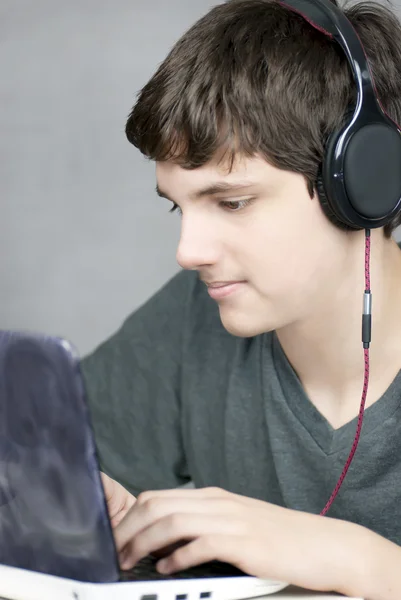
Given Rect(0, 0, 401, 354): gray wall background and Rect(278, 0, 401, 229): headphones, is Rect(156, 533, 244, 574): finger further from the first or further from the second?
Rect(0, 0, 401, 354): gray wall background

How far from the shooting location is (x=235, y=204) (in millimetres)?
1044

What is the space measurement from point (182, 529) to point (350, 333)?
0.47 meters

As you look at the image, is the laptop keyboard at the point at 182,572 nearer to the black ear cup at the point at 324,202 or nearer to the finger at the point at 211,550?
the finger at the point at 211,550

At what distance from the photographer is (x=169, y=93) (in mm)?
1059

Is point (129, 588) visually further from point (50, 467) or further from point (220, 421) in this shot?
point (220, 421)

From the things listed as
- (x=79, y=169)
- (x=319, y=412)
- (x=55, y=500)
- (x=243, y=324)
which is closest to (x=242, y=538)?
(x=55, y=500)

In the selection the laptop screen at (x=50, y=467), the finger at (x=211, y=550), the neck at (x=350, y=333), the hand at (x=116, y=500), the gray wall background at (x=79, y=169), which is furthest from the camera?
the gray wall background at (x=79, y=169)

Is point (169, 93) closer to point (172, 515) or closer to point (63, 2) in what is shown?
point (172, 515)

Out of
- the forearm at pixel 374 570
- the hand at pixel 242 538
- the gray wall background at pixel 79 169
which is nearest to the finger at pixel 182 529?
the hand at pixel 242 538

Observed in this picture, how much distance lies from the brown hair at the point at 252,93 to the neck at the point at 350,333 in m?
0.11

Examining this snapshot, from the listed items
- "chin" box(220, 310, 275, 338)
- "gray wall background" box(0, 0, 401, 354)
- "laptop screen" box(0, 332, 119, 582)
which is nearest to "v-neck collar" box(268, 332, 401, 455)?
"chin" box(220, 310, 275, 338)

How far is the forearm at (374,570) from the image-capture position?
2.69ft

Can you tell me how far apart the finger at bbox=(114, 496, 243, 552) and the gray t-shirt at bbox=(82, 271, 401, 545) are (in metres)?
0.39

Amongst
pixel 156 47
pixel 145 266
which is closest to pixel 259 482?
pixel 145 266
